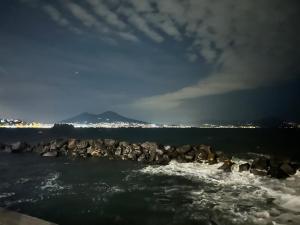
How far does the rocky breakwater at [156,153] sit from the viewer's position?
24.8 m

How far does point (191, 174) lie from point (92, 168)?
9.99m

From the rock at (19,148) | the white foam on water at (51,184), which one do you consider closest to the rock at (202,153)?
the white foam on water at (51,184)

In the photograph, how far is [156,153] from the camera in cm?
3391

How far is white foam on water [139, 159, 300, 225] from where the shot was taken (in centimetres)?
1328

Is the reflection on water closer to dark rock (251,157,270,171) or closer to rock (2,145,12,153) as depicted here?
dark rock (251,157,270,171)

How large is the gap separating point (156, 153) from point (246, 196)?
17621mm

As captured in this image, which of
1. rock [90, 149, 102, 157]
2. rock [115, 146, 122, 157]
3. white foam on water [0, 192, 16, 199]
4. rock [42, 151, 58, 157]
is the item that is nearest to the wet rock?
rock [115, 146, 122, 157]

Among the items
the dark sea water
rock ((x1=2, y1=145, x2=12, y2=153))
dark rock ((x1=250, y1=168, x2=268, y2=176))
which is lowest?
the dark sea water

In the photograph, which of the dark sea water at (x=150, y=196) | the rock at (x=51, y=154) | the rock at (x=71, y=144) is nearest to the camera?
the dark sea water at (x=150, y=196)

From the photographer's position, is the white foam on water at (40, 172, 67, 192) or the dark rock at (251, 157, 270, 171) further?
the dark rock at (251, 157, 270, 171)

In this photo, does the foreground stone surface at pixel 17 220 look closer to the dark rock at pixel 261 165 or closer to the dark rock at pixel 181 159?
the dark rock at pixel 261 165

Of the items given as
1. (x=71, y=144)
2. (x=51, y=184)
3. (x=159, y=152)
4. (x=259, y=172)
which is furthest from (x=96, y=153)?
(x=259, y=172)

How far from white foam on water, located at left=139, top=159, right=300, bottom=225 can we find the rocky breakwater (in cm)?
103

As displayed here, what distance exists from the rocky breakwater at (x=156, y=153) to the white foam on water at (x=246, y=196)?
3.36 feet
